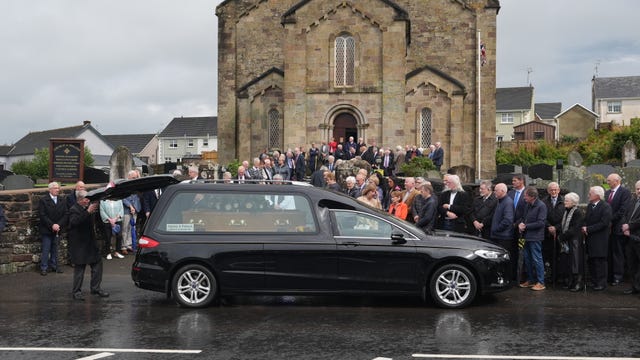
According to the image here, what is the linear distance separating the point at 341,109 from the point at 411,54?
317 inches

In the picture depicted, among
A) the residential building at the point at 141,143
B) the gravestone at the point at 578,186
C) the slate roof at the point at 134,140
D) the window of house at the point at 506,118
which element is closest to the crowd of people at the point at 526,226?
the gravestone at the point at 578,186

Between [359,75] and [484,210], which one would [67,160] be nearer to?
[484,210]

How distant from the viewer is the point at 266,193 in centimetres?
1032

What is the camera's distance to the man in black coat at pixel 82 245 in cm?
1107

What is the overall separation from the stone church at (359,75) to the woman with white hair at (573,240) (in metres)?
19.8

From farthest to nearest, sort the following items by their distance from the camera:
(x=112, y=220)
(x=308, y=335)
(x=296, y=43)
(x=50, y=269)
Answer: (x=296, y=43), (x=112, y=220), (x=50, y=269), (x=308, y=335)

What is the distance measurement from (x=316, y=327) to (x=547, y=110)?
98247mm

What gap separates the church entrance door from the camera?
32.7m

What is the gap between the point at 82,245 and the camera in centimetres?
1116

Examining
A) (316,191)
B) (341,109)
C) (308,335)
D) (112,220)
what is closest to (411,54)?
(341,109)

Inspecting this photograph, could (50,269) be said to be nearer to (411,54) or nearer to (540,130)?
(411,54)

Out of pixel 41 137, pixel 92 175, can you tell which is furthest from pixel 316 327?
pixel 41 137

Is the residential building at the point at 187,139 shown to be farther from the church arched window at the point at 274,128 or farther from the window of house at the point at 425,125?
the window of house at the point at 425,125

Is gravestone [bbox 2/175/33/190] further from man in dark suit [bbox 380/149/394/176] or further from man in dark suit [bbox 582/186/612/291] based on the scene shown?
man in dark suit [bbox 582/186/612/291]
